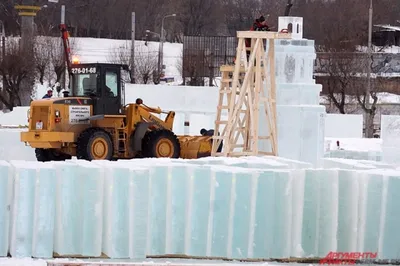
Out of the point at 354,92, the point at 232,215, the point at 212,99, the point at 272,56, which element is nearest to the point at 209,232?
A: the point at 232,215

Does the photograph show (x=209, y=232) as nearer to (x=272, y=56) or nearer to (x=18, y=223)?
(x=18, y=223)

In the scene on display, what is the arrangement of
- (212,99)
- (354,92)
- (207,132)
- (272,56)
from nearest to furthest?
(272,56)
(207,132)
(212,99)
(354,92)

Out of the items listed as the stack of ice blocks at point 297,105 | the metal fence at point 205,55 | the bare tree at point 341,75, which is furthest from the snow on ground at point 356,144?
the metal fence at point 205,55

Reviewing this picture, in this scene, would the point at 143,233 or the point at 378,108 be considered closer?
the point at 143,233

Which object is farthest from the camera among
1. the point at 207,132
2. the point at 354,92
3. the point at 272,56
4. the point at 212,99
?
the point at 354,92

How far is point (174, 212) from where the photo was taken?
1243 centimetres

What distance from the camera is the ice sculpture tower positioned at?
75.6 ft

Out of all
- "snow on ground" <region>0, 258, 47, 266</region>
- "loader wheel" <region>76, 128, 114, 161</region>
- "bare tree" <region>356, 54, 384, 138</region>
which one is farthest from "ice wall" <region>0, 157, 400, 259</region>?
"bare tree" <region>356, 54, 384, 138</region>

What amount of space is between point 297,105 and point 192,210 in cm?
1107

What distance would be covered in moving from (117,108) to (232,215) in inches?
457

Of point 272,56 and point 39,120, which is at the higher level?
point 272,56

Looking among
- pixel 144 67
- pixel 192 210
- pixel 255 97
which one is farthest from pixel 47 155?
pixel 144 67

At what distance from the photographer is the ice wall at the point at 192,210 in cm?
1220

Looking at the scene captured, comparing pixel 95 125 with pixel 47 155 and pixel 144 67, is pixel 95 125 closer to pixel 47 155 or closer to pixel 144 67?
pixel 47 155
